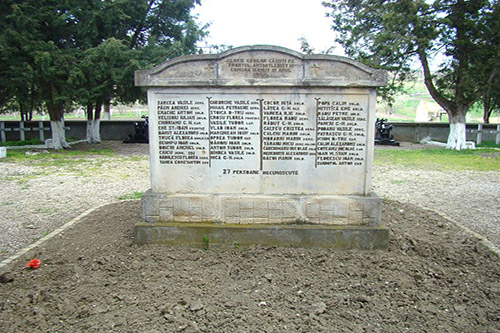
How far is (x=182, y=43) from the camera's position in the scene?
57.7ft

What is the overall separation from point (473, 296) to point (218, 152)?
318 centimetres

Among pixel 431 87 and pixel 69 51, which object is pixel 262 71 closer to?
pixel 69 51

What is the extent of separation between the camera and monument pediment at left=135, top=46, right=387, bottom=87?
14.8 ft

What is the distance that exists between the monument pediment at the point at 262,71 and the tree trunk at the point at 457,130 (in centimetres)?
1526

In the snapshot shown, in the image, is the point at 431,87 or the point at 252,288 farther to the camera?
the point at 431,87

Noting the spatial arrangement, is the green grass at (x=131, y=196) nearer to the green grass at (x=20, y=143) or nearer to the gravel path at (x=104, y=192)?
the gravel path at (x=104, y=192)

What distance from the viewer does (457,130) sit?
17.5 m

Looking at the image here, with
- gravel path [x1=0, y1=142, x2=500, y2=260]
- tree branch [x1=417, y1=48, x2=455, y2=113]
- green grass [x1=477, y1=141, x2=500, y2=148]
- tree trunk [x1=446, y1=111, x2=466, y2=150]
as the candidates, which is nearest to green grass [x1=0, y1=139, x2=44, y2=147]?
gravel path [x1=0, y1=142, x2=500, y2=260]

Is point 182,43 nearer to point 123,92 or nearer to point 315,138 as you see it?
point 123,92

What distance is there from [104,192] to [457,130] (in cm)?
1636

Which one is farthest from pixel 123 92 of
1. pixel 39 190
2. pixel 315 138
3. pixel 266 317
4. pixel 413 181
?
pixel 266 317

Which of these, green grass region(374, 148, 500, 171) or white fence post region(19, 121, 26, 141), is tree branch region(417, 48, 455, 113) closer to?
green grass region(374, 148, 500, 171)

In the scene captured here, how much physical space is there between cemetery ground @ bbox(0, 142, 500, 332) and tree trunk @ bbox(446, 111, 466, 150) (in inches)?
495

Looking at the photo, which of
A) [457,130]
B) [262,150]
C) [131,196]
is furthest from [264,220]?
[457,130]
